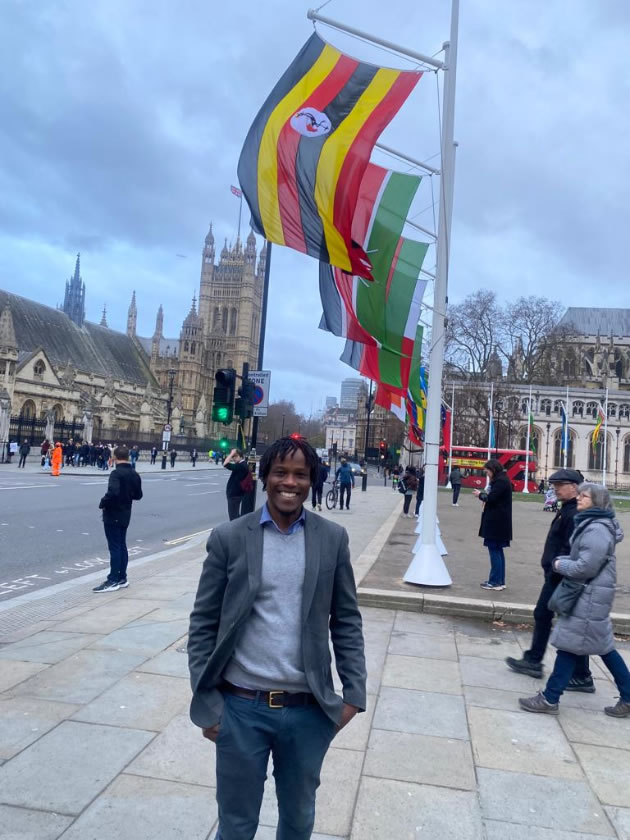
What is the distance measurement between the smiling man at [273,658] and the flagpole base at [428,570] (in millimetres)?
6589

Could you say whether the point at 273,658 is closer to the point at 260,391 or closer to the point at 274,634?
the point at 274,634

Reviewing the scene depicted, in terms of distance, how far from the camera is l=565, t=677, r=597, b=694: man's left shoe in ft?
17.5

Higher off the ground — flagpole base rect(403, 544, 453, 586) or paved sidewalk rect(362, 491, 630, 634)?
flagpole base rect(403, 544, 453, 586)

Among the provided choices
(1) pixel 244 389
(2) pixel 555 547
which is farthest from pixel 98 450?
(2) pixel 555 547

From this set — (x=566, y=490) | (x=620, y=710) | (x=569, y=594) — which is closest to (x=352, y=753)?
(x=569, y=594)

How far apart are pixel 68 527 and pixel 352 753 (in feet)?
38.0

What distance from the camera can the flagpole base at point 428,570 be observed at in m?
8.78

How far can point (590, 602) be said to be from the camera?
4602mm

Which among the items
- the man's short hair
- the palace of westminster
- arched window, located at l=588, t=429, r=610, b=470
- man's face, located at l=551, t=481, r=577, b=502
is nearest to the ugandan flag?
man's face, located at l=551, t=481, r=577, b=502

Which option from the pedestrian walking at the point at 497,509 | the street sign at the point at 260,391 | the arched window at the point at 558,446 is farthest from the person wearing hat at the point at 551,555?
the arched window at the point at 558,446

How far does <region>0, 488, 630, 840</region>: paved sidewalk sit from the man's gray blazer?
1.21m

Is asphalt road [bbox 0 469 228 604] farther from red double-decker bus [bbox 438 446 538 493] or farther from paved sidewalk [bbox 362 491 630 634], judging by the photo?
red double-decker bus [bbox 438 446 538 493]

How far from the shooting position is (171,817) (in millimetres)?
3143

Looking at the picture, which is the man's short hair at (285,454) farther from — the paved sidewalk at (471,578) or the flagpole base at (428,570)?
the flagpole base at (428,570)
